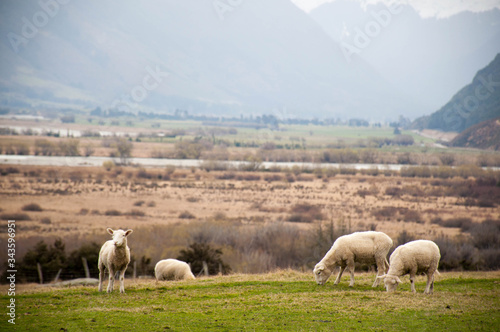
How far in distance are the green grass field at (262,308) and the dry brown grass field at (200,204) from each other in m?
13.7

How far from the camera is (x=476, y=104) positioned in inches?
6058

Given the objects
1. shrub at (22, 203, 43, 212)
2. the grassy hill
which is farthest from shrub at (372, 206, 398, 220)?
the grassy hill

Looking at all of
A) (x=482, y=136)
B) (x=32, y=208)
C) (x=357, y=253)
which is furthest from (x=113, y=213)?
(x=482, y=136)

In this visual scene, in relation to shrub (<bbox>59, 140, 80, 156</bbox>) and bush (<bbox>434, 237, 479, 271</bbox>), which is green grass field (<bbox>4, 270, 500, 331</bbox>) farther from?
shrub (<bbox>59, 140, 80, 156</bbox>)

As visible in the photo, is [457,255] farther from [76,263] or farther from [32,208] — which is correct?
[32,208]

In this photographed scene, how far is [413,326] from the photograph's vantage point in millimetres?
10820

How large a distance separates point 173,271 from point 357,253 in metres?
7.50

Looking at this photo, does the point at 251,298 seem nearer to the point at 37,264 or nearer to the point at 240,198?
the point at 37,264

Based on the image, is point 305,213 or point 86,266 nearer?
point 86,266

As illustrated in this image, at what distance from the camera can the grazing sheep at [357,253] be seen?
15.0 m

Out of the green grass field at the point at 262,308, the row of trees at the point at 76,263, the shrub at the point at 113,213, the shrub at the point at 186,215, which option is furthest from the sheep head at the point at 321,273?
the shrub at the point at 113,213

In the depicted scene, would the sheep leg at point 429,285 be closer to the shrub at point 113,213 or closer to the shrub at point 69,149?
the shrub at point 113,213

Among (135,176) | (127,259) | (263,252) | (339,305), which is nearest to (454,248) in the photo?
(263,252)

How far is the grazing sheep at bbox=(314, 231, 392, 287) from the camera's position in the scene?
15031mm
